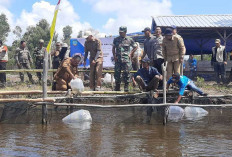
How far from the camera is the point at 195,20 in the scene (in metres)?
14.8

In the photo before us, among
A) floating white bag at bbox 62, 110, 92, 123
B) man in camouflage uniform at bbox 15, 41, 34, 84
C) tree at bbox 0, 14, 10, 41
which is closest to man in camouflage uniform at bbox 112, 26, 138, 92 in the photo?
floating white bag at bbox 62, 110, 92, 123

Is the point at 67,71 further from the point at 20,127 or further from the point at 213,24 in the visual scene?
the point at 213,24

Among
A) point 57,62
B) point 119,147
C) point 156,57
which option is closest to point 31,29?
point 57,62

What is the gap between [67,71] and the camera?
7.44 m

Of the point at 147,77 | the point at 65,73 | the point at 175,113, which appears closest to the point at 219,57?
the point at 147,77

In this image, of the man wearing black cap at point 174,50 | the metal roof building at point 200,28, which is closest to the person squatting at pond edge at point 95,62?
the man wearing black cap at point 174,50

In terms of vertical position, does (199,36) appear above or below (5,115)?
above

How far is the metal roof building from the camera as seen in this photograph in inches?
537

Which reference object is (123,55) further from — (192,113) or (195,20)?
(195,20)

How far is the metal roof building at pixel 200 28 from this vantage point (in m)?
13.6

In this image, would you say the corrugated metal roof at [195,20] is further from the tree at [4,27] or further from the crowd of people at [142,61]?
the tree at [4,27]

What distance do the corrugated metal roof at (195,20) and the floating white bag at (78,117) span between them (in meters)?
8.25

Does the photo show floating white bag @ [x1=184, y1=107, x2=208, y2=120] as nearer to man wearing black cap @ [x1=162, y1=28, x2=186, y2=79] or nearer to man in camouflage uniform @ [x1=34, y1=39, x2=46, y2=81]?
man wearing black cap @ [x1=162, y1=28, x2=186, y2=79]

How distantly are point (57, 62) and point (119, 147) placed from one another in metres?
6.74
